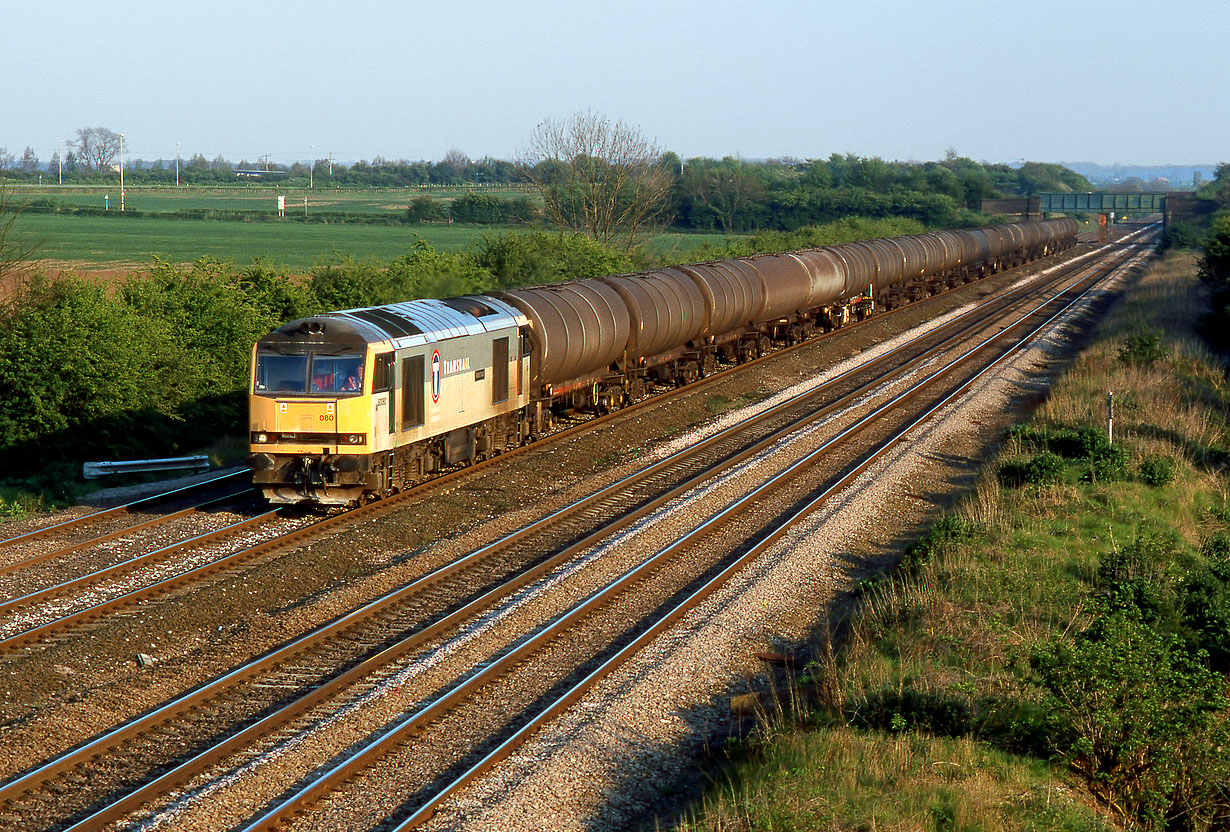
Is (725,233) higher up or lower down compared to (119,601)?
higher up

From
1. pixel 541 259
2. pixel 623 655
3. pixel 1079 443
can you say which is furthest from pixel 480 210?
pixel 623 655

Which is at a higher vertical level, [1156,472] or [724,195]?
[724,195]

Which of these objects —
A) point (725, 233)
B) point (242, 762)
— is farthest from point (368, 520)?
point (725, 233)

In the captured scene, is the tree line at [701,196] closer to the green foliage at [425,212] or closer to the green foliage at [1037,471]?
the green foliage at [425,212]

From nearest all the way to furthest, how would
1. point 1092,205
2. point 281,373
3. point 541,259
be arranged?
1. point 281,373
2. point 541,259
3. point 1092,205

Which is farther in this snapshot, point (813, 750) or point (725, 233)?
point (725, 233)

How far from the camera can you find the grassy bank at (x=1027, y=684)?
898cm

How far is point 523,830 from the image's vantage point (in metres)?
8.74

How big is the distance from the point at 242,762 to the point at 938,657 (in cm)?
690

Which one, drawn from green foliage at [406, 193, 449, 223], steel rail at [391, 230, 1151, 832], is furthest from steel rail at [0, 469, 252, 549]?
green foliage at [406, 193, 449, 223]

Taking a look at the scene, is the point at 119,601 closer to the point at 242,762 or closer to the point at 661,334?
the point at 242,762

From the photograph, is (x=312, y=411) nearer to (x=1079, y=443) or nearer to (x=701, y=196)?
(x=1079, y=443)

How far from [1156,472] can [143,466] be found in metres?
18.4

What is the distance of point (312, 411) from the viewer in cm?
1775
